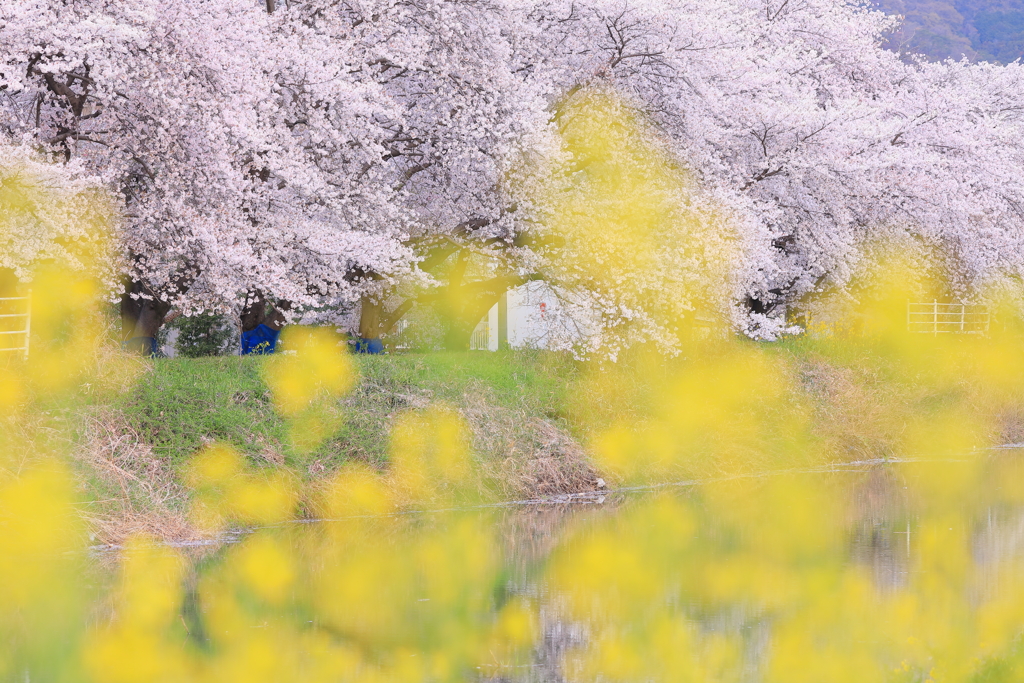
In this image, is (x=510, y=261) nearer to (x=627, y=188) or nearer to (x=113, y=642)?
(x=627, y=188)

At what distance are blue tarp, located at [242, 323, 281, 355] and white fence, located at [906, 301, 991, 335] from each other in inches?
615

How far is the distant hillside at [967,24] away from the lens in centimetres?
9512

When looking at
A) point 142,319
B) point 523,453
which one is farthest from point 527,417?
point 142,319

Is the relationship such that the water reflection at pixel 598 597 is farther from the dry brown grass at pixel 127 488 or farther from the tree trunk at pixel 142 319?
the tree trunk at pixel 142 319

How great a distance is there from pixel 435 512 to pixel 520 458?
216 cm

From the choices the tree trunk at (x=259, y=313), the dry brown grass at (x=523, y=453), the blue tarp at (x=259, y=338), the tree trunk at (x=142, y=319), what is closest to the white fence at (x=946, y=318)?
the blue tarp at (x=259, y=338)

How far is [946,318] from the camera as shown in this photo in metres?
38.8

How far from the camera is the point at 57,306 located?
63.2 feet

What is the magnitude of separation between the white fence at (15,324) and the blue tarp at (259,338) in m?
8.31

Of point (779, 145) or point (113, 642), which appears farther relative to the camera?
point (779, 145)

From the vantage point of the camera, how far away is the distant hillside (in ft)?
312

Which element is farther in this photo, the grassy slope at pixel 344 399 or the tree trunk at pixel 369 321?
the tree trunk at pixel 369 321

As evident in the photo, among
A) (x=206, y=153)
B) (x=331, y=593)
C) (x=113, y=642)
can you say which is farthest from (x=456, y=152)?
(x=113, y=642)

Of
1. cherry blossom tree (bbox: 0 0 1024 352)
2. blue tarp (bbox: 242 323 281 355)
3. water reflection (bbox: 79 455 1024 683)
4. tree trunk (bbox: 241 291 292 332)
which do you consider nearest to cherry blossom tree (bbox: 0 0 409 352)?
cherry blossom tree (bbox: 0 0 1024 352)
